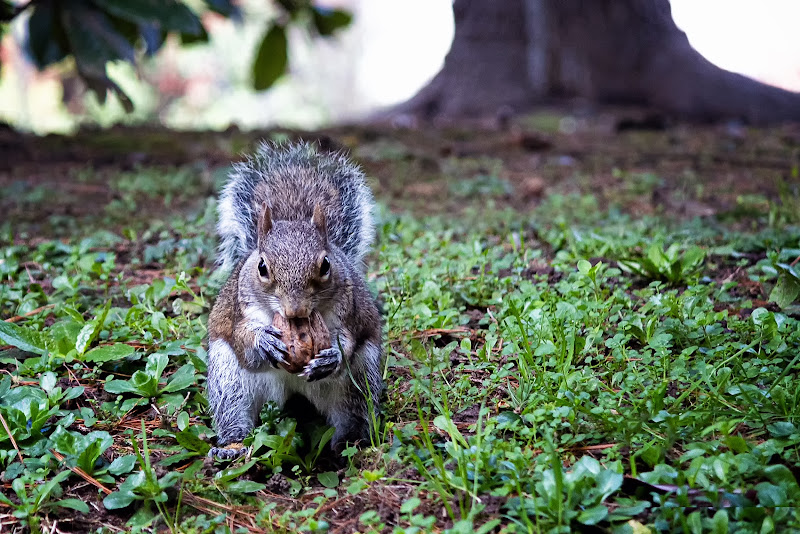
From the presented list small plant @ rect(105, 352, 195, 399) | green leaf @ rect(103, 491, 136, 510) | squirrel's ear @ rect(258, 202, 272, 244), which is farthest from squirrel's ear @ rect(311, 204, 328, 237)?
green leaf @ rect(103, 491, 136, 510)

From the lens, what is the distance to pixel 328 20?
4.20 m

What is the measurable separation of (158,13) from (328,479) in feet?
9.45

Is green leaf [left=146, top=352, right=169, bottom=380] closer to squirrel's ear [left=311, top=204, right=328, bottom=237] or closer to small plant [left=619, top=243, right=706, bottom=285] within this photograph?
squirrel's ear [left=311, top=204, right=328, bottom=237]

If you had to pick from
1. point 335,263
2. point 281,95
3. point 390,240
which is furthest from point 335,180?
point 281,95

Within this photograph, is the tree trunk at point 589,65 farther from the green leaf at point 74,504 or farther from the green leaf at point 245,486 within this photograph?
the green leaf at point 74,504

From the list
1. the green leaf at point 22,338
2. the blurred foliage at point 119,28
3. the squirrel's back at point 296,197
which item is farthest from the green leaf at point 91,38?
the green leaf at point 22,338

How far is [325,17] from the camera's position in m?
4.18

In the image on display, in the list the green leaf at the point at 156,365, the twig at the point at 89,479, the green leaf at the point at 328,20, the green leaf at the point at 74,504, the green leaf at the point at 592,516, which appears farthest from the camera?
the green leaf at the point at 328,20

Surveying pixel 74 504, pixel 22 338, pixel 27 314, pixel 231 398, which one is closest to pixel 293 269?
pixel 231 398

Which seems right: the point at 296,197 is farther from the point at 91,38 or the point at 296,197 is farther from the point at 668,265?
the point at 91,38

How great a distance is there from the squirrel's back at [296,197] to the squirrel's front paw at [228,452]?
0.64 m

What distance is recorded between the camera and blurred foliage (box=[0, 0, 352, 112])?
3908mm

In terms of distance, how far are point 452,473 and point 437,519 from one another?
0.46 ft

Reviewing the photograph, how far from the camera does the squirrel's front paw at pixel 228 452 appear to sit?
2111 millimetres
